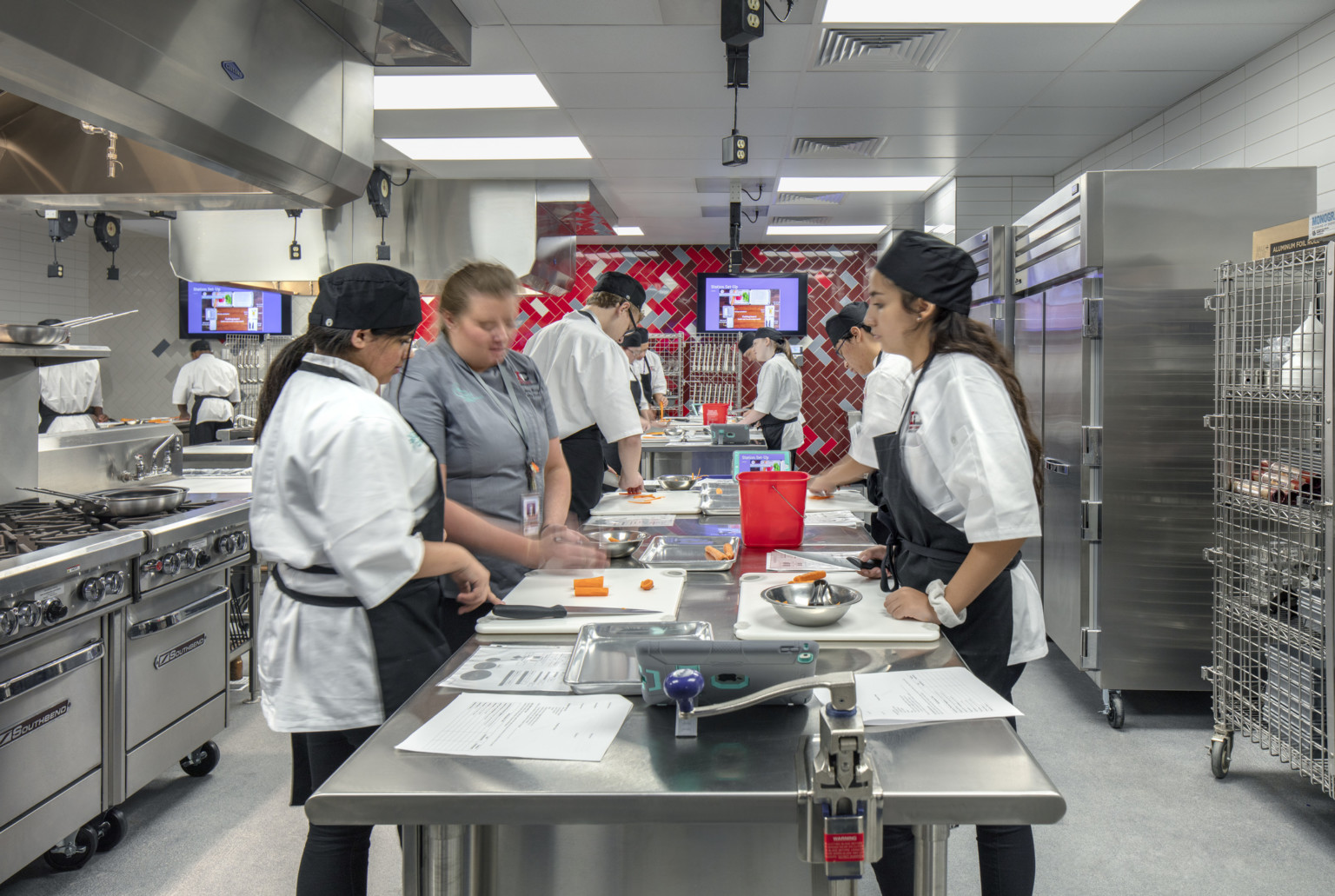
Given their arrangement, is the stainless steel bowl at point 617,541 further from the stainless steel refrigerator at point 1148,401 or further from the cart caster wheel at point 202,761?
the stainless steel refrigerator at point 1148,401

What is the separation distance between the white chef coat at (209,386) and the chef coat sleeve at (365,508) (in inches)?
281

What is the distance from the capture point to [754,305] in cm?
972

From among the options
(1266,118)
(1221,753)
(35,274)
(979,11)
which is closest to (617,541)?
(1221,753)

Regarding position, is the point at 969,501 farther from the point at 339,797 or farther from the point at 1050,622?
the point at 1050,622

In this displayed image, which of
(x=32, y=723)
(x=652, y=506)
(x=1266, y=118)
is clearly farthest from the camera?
(x=1266, y=118)

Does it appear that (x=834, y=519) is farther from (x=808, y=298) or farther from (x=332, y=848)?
(x=808, y=298)

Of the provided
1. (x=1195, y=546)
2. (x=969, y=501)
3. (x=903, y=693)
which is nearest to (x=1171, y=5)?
(x=1195, y=546)

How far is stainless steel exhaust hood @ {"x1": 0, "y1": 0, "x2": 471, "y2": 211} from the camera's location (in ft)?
6.48

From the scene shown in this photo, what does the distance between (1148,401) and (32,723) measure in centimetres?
395

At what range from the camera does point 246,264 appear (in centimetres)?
660

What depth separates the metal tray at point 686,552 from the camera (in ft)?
7.46

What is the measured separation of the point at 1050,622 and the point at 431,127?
4498 mm

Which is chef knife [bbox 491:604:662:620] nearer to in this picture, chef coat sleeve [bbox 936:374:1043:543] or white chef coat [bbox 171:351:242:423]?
chef coat sleeve [bbox 936:374:1043:543]

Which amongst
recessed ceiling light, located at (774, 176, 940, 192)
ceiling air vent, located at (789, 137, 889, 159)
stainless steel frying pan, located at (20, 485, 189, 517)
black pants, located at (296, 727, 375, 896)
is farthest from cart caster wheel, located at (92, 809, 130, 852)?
recessed ceiling light, located at (774, 176, 940, 192)
